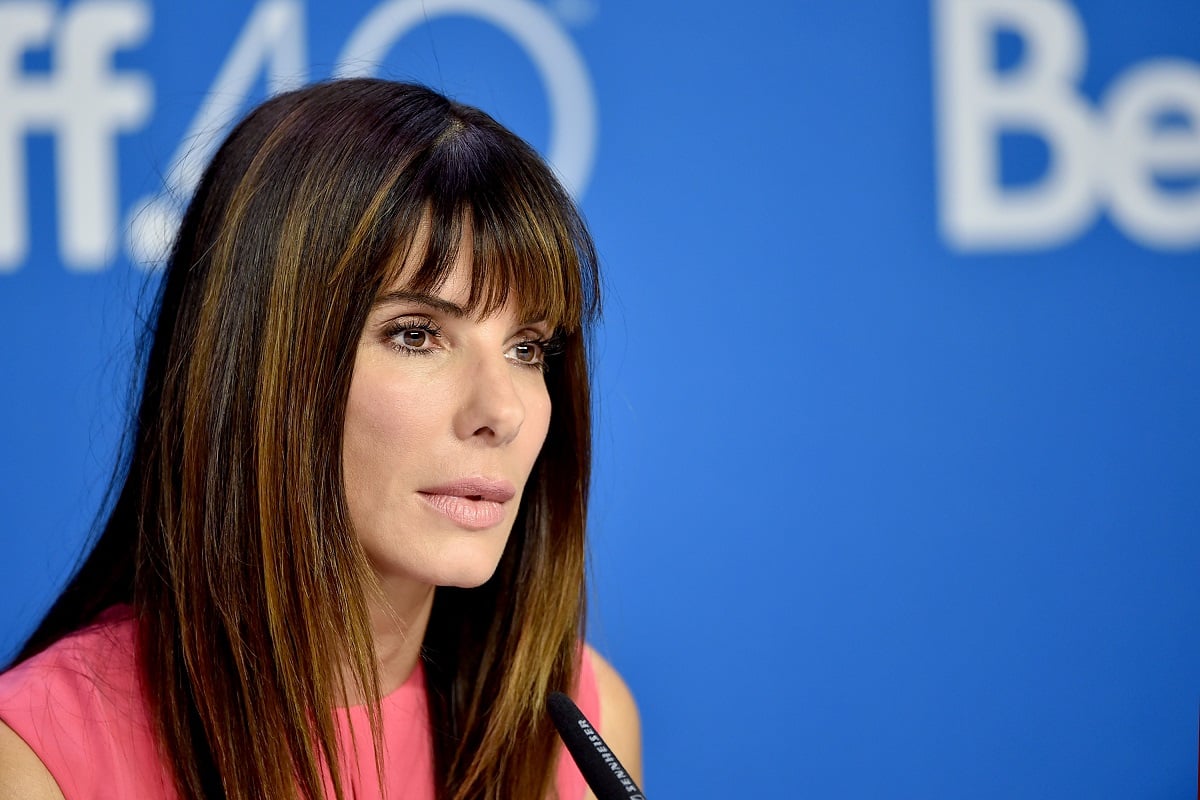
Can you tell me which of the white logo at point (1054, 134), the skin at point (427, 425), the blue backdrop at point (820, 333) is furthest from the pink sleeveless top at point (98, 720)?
the white logo at point (1054, 134)

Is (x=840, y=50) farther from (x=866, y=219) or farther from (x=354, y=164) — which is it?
(x=354, y=164)

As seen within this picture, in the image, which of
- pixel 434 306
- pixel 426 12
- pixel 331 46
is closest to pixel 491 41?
pixel 426 12

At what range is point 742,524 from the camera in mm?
1545

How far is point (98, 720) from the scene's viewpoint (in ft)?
3.11

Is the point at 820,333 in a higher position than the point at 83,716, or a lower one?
higher

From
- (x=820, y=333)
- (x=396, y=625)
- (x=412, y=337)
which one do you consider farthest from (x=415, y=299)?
(x=820, y=333)

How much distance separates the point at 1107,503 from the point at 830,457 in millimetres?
325

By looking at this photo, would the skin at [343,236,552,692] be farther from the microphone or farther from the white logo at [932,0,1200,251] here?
the white logo at [932,0,1200,251]

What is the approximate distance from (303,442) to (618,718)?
49 cm

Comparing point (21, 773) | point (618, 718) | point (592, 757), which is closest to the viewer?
point (592, 757)

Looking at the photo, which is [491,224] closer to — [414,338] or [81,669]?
[414,338]

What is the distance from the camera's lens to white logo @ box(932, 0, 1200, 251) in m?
1.49

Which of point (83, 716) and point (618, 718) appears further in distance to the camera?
point (618, 718)

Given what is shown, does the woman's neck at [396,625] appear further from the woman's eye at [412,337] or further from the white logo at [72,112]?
the white logo at [72,112]
